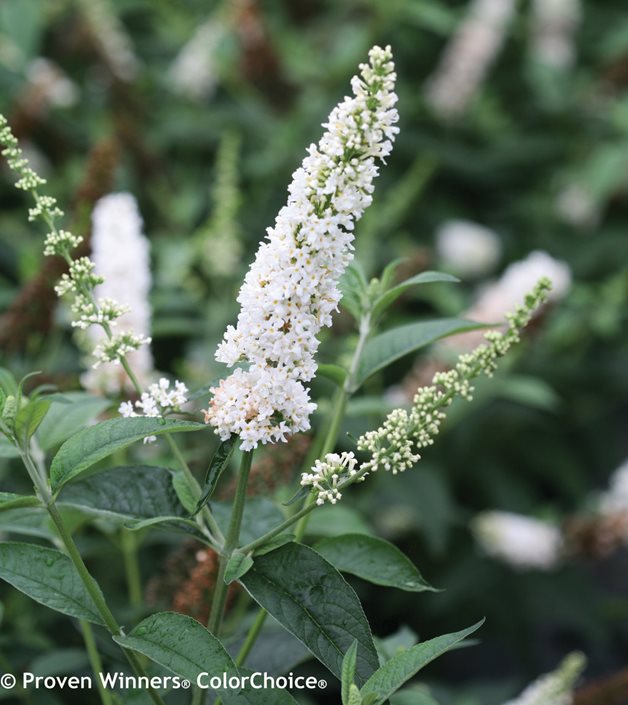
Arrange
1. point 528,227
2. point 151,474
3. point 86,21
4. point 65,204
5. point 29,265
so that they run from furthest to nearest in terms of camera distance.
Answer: point 528,227 → point 86,21 → point 65,204 → point 29,265 → point 151,474

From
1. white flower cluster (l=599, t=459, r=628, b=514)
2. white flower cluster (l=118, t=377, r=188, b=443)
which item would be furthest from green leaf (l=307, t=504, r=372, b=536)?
white flower cluster (l=599, t=459, r=628, b=514)

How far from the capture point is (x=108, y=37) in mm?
4258

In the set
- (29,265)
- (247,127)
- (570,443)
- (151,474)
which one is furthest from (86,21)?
(151,474)

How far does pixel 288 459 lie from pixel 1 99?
2.75 meters

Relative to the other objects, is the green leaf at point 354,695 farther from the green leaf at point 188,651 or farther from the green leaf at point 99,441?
the green leaf at point 99,441

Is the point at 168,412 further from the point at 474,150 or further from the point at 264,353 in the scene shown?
the point at 474,150

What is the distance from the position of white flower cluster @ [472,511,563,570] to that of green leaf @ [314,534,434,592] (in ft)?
7.40

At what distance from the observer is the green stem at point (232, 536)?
4.57 feet

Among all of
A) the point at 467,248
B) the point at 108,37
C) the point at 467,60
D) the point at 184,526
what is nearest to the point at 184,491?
the point at 184,526

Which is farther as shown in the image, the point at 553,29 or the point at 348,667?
the point at 553,29

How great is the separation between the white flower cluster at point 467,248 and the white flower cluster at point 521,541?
1.29 m

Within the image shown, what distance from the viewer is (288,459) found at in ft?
6.70

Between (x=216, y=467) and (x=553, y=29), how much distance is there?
4.88 m

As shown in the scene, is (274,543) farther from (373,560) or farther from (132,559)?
(132,559)
